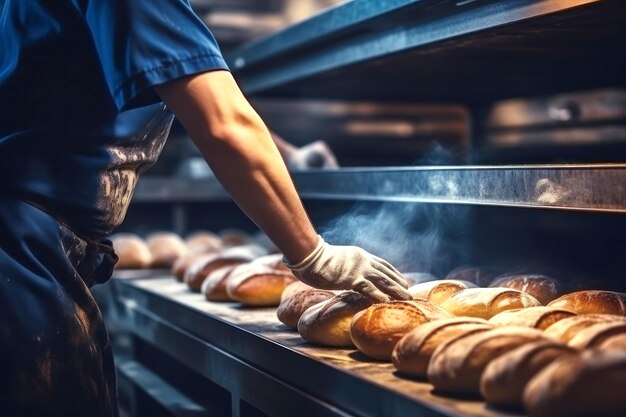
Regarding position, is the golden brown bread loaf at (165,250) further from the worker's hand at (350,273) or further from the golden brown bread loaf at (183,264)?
the worker's hand at (350,273)

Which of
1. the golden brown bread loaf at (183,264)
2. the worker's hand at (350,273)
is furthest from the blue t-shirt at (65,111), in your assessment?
the golden brown bread loaf at (183,264)

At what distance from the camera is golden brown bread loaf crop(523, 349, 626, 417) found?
3.56 feet

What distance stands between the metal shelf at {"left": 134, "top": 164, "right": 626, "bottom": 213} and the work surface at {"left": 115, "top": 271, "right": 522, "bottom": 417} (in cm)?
42

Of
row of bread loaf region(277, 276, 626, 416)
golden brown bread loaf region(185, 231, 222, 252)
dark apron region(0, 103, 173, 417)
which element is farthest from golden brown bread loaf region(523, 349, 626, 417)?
golden brown bread loaf region(185, 231, 222, 252)

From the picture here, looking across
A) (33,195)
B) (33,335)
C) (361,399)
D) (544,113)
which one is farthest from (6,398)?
(544,113)

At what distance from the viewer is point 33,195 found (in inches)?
64.7

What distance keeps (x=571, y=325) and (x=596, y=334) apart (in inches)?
4.0

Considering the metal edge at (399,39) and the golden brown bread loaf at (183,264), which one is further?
the golden brown bread loaf at (183,264)

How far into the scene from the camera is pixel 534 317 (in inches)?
59.7

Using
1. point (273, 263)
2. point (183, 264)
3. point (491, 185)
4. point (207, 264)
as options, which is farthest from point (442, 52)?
point (183, 264)

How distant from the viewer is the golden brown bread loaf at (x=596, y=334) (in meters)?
1.30

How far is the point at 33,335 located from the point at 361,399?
27.5 inches

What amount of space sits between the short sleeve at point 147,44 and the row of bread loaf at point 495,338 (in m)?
0.60

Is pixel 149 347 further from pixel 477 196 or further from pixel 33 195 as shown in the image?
pixel 477 196
